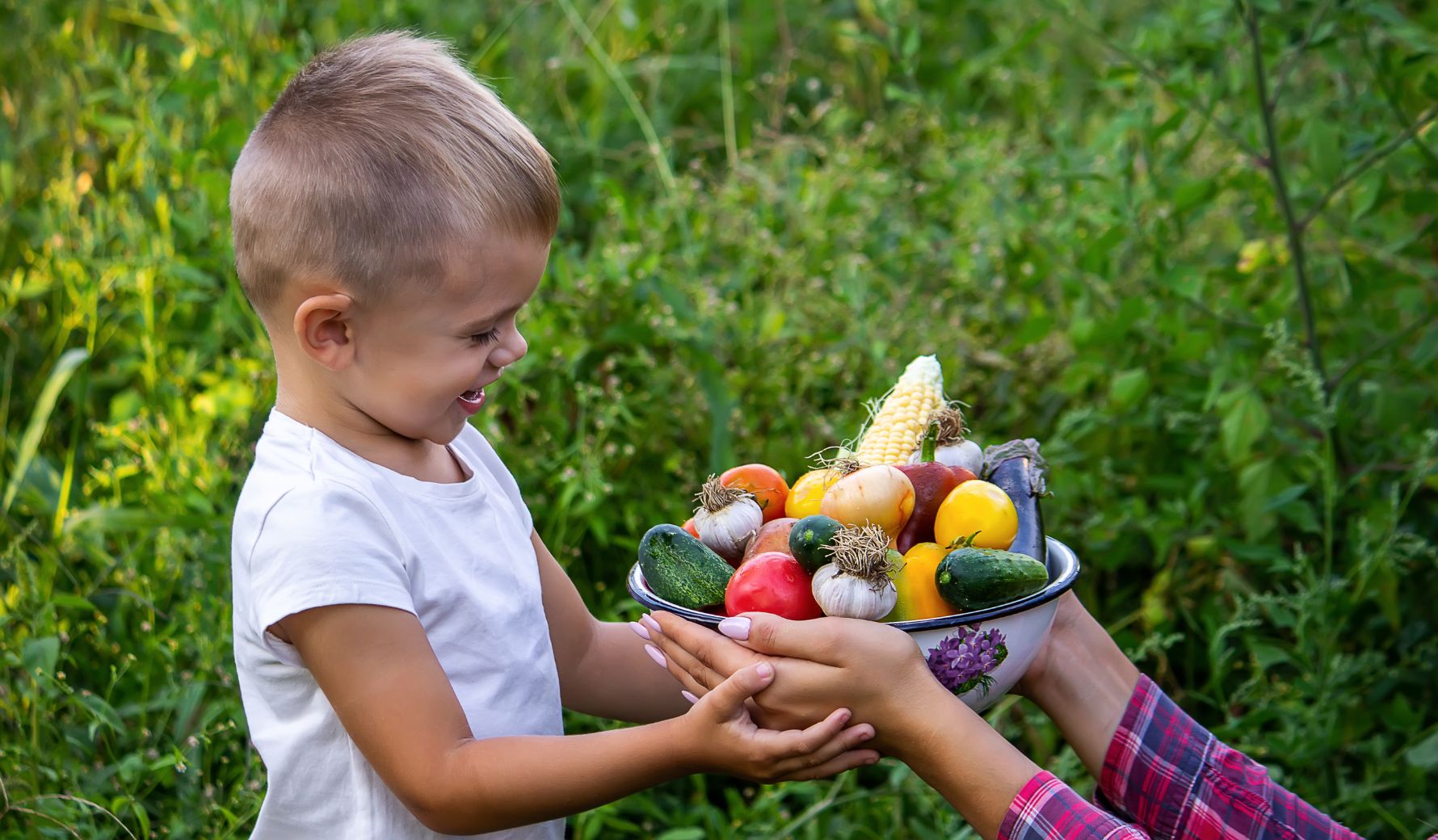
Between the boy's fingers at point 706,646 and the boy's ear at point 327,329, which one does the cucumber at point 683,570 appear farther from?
the boy's ear at point 327,329

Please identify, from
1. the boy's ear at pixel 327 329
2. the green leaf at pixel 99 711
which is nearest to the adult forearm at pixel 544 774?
the boy's ear at pixel 327 329

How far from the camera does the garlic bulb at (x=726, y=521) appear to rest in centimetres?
164

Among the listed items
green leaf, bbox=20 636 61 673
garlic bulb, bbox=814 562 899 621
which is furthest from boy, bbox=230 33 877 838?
green leaf, bbox=20 636 61 673

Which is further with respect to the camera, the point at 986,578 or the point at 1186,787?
the point at 1186,787

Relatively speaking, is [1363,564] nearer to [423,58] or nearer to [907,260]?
[907,260]

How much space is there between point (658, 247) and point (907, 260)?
0.73 meters

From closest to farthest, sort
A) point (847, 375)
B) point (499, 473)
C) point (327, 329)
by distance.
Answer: point (327, 329) → point (499, 473) → point (847, 375)

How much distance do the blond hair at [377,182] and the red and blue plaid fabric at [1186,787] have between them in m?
1.14

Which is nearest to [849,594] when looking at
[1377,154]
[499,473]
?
[499,473]

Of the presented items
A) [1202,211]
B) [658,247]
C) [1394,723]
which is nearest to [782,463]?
[658,247]

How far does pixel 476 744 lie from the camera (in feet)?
4.82

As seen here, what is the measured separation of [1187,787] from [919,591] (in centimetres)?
66

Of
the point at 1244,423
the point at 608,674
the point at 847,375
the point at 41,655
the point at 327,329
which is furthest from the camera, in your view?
the point at 847,375

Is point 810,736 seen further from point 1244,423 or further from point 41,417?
point 41,417
